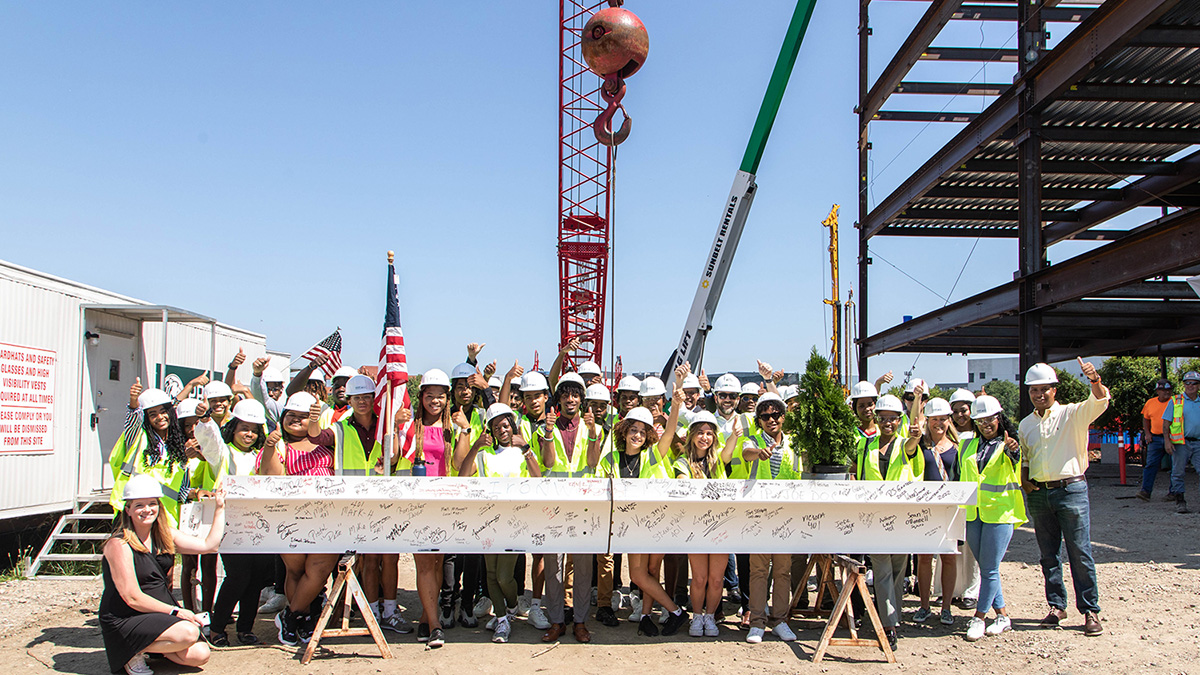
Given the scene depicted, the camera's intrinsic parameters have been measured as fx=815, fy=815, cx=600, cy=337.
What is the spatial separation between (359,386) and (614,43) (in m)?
3.42

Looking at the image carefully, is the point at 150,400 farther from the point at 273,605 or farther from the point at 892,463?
the point at 892,463

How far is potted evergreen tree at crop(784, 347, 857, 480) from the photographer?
6227 millimetres

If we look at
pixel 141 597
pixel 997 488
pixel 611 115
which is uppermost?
pixel 611 115

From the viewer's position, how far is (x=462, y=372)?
7.04 meters

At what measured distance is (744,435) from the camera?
6801 millimetres

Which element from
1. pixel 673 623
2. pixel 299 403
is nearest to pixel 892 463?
pixel 673 623

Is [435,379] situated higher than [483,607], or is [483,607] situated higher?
[435,379]

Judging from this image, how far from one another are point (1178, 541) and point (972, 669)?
6437 millimetres

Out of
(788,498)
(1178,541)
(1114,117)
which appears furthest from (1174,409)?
(788,498)

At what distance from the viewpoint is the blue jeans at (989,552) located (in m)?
6.34

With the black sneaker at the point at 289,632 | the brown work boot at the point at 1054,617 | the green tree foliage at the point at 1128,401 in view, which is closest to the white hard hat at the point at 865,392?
the brown work boot at the point at 1054,617

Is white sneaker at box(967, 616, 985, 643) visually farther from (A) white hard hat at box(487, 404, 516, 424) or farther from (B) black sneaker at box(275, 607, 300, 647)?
(B) black sneaker at box(275, 607, 300, 647)

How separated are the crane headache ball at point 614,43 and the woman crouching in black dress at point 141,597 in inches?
181

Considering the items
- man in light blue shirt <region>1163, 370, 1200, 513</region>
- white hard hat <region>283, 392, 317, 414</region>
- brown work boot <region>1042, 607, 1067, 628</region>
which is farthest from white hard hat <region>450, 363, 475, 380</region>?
man in light blue shirt <region>1163, 370, 1200, 513</region>
